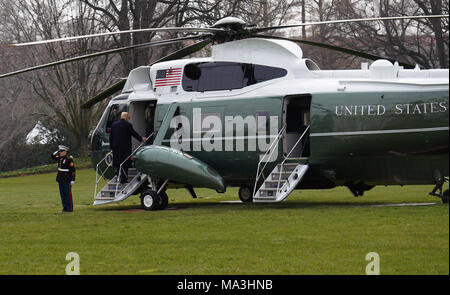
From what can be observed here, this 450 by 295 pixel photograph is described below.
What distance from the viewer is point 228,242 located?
34.6 ft

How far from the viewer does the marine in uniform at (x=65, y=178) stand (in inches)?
742

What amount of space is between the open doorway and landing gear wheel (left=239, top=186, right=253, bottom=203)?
3119 mm

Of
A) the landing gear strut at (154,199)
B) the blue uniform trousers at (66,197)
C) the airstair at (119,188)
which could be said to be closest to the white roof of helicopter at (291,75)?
the airstair at (119,188)

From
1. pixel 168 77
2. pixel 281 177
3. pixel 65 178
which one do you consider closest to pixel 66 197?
pixel 65 178

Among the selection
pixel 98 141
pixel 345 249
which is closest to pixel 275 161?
pixel 98 141

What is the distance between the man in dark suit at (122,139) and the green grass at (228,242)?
211 cm

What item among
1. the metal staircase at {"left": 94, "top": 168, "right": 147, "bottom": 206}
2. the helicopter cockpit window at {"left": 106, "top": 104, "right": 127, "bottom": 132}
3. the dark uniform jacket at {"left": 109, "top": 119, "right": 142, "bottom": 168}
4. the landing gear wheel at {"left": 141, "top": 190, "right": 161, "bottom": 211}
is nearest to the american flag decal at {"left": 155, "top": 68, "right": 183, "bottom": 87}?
the helicopter cockpit window at {"left": 106, "top": 104, "right": 127, "bottom": 132}

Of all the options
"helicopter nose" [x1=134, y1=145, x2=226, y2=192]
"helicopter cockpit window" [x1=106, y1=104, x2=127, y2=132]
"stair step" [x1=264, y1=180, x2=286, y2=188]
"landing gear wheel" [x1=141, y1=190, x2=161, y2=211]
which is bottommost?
"landing gear wheel" [x1=141, y1=190, x2=161, y2=211]

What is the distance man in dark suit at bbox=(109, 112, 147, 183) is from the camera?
18.4 meters

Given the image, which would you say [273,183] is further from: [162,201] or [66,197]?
[66,197]

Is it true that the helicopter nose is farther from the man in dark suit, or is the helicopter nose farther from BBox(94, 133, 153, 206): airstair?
BBox(94, 133, 153, 206): airstair

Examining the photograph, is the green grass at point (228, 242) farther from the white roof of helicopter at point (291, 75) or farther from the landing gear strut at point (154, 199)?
the white roof of helicopter at point (291, 75)

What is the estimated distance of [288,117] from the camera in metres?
17.6

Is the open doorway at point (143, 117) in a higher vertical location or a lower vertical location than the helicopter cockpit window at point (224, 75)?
lower
